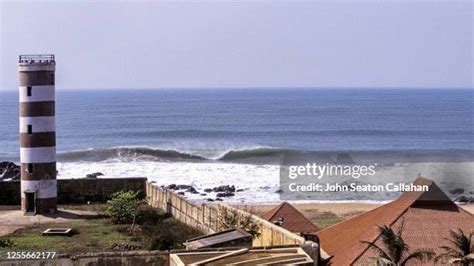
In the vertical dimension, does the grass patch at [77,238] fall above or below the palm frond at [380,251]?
below

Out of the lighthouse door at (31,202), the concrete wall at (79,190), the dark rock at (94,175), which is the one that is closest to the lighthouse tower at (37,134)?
the lighthouse door at (31,202)

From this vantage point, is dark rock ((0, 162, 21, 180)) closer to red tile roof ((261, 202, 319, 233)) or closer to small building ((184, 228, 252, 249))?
red tile roof ((261, 202, 319, 233))

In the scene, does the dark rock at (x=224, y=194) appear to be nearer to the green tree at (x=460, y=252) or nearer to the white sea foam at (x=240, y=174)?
the white sea foam at (x=240, y=174)

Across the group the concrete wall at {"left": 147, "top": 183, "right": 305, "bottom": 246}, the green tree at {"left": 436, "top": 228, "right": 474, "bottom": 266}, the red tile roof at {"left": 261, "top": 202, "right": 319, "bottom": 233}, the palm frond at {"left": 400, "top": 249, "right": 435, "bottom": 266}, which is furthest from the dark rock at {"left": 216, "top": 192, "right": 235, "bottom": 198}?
the green tree at {"left": 436, "top": 228, "right": 474, "bottom": 266}

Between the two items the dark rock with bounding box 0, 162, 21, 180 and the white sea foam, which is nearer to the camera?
the white sea foam

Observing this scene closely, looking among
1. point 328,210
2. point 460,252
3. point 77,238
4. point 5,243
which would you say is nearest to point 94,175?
point 328,210

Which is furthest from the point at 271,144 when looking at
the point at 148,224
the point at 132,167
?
the point at 148,224

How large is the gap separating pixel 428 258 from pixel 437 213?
312 centimetres

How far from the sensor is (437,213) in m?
19.8

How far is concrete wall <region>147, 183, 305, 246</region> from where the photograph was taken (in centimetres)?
1599

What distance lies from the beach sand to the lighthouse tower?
9282 millimetres

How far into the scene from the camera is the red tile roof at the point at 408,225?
18.0 meters

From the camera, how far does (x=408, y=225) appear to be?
748 inches

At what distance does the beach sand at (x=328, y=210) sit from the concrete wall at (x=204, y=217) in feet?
24.4
